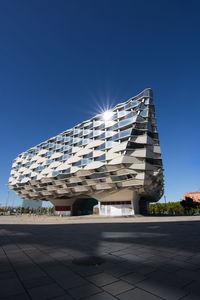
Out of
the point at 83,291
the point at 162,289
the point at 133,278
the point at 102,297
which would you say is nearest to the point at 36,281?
the point at 83,291

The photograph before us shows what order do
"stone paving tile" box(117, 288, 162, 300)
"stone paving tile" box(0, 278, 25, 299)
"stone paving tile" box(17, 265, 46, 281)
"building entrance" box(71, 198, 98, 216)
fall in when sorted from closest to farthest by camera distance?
"stone paving tile" box(117, 288, 162, 300) < "stone paving tile" box(0, 278, 25, 299) < "stone paving tile" box(17, 265, 46, 281) < "building entrance" box(71, 198, 98, 216)

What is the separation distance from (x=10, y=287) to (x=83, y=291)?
161 centimetres

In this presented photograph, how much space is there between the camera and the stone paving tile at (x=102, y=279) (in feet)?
11.5

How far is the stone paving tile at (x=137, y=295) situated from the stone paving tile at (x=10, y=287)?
2.01 metres

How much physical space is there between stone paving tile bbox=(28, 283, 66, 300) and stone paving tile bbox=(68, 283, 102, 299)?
205 millimetres

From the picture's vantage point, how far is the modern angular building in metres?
41.0

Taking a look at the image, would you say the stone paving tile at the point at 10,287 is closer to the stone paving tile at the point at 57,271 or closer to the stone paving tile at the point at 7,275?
the stone paving tile at the point at 7,275

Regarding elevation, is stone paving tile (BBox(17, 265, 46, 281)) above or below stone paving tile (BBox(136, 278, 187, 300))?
below

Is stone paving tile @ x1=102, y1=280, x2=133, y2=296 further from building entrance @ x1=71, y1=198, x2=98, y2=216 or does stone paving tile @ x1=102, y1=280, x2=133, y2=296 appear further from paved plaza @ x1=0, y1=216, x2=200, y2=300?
building entrance @ x1=71, y1=198, x2=98, y2=216

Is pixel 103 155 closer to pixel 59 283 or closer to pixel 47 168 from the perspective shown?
pixel 47 168

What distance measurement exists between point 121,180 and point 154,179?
402 inches

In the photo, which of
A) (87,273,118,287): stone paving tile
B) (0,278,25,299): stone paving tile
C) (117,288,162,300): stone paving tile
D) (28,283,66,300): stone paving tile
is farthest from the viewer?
(87,273,118,287): stone paving tile

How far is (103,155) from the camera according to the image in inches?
1768

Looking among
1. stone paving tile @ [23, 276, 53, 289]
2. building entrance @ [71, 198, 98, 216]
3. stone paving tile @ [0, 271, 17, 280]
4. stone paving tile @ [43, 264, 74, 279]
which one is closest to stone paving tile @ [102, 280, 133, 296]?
stone paving tile @ [43, 264, 74, 279]
